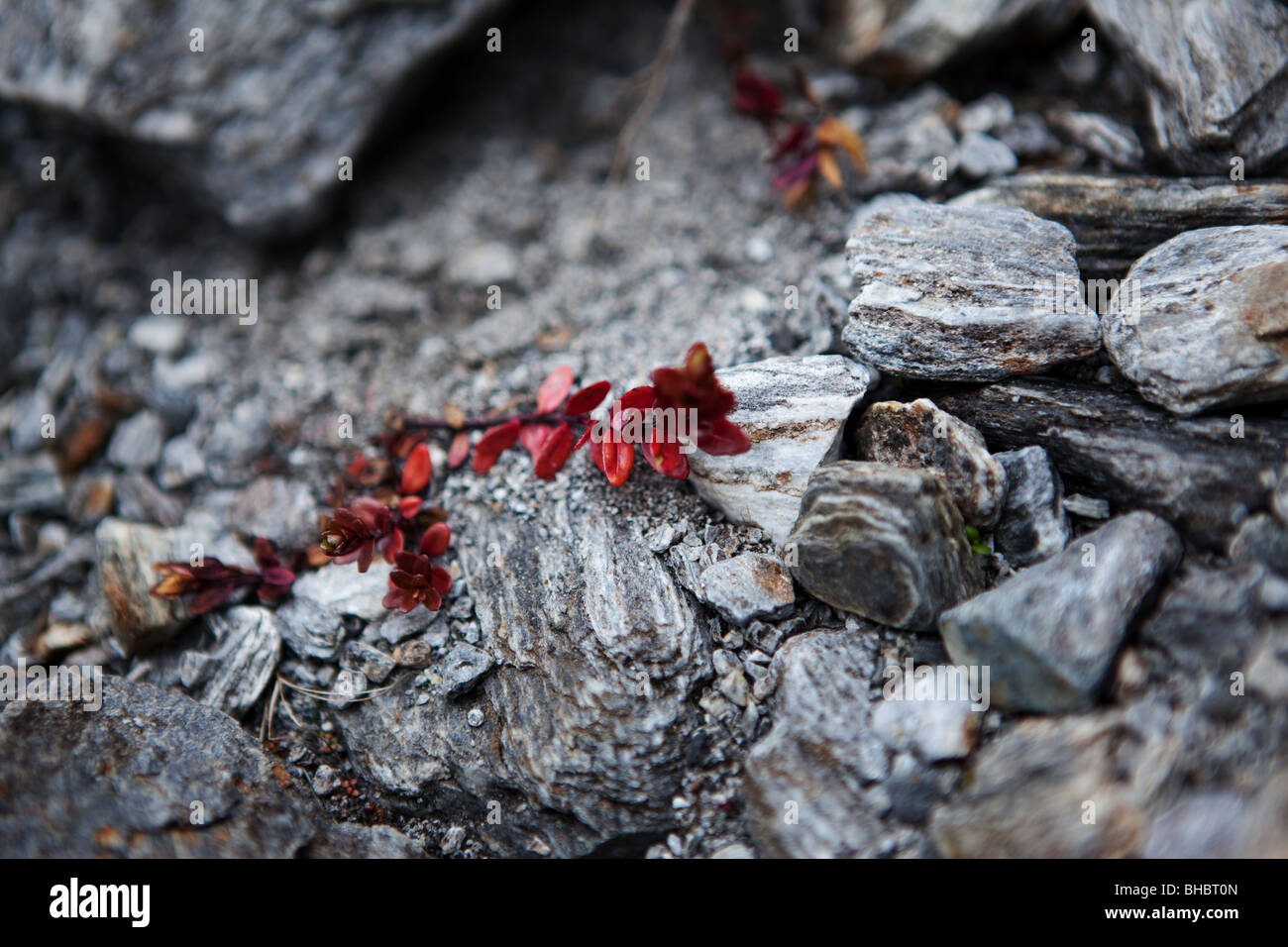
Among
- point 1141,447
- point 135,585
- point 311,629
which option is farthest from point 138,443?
point 1141,447

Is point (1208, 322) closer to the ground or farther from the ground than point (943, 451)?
farther from the ground

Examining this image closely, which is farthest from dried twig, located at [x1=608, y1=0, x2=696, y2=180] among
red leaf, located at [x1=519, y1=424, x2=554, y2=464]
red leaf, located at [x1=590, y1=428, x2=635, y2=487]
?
red leaf, located at [x1=590, y1=428, x2=635, y2=487]

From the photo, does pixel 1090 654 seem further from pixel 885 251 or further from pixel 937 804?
pixel 885 251

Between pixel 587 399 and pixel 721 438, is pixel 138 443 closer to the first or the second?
pixel 587 399

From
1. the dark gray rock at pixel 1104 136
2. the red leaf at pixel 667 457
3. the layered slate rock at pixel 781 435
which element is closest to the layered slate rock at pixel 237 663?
the red leaf at pixel 667 457
